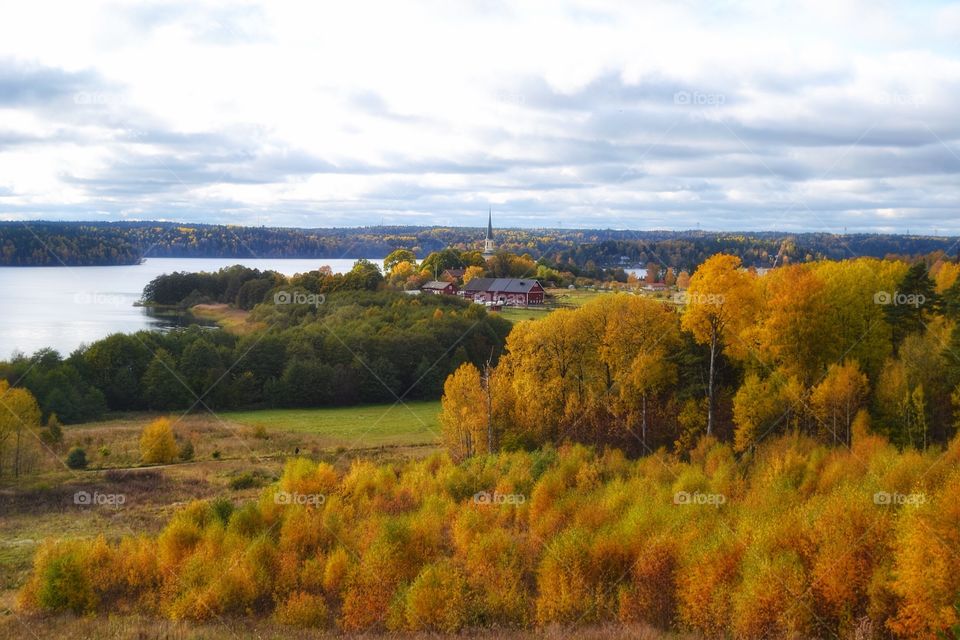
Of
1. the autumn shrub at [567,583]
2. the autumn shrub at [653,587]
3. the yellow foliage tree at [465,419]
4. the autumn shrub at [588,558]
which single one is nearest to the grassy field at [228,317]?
the yellow foliage tree at [465,419]

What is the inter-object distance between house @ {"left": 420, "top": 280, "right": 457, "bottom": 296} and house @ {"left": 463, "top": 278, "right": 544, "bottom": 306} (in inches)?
134

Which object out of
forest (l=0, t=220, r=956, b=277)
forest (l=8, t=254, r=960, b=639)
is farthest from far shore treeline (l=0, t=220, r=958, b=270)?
forest (l=8, t=254, r=960, b=639)

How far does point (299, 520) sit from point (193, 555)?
4.10 meters

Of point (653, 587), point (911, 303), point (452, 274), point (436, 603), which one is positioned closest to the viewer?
point (436, 603)

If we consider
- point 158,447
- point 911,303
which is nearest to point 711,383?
point 911,303

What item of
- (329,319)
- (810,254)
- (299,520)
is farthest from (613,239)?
(299,520)

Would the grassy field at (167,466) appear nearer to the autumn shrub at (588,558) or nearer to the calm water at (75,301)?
the autumn shrub at (588,558)

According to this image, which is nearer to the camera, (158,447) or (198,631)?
(198,631)

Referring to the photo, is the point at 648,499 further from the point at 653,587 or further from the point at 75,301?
the point at 75,301

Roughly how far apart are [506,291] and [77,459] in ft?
159

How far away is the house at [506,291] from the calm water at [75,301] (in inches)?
774

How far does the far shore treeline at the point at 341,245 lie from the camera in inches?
3228

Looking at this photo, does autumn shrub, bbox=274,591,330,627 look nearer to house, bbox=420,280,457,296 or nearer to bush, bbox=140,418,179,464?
bush, bbox=140,418,179,464

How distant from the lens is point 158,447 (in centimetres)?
4175
